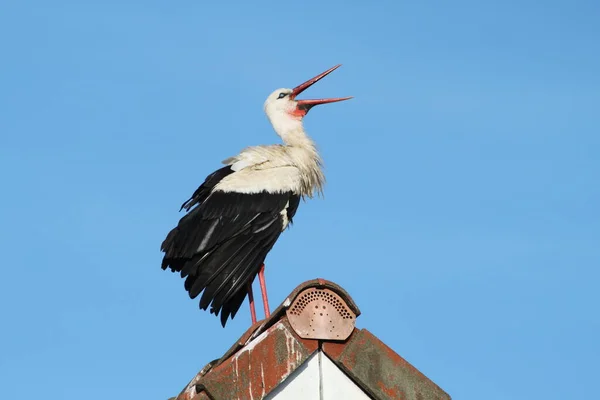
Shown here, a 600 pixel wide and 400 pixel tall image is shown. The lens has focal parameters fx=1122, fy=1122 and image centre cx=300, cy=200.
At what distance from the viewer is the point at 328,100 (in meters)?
10.4

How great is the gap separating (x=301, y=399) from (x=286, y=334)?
273 millimetres

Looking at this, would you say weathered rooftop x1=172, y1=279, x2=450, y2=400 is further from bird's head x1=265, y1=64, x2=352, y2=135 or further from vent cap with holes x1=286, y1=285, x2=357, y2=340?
bird's head x1=265, y1=64, x2=352, y2=135

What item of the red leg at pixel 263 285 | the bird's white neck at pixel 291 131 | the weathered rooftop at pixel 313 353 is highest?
the bird's white neck at pixel 291 131

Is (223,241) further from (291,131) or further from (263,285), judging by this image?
(291,131)

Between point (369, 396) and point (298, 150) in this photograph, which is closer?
point (369, 396)

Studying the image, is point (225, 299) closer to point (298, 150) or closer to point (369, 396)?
point (298, 150)

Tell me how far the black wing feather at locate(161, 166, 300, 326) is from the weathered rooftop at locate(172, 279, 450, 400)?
3123 millimetres

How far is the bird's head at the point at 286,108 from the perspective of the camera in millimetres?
10009

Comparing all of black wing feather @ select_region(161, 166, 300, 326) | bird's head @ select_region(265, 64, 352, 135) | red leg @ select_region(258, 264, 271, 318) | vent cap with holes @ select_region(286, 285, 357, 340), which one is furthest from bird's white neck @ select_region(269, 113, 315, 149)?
vent cap with holes @ select_region(286, 285, 357, 340)

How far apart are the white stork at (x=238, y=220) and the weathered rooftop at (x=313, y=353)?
3.13 meters

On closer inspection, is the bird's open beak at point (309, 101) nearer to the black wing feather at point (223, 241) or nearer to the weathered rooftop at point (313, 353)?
the black wing feather at point (223, 241)

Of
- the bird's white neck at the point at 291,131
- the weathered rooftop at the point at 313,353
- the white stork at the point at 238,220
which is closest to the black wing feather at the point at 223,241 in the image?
the white stork at the point at 238,220

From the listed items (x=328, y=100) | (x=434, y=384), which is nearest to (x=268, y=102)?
(x=328, y=100)

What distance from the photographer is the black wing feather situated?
25.9ft
